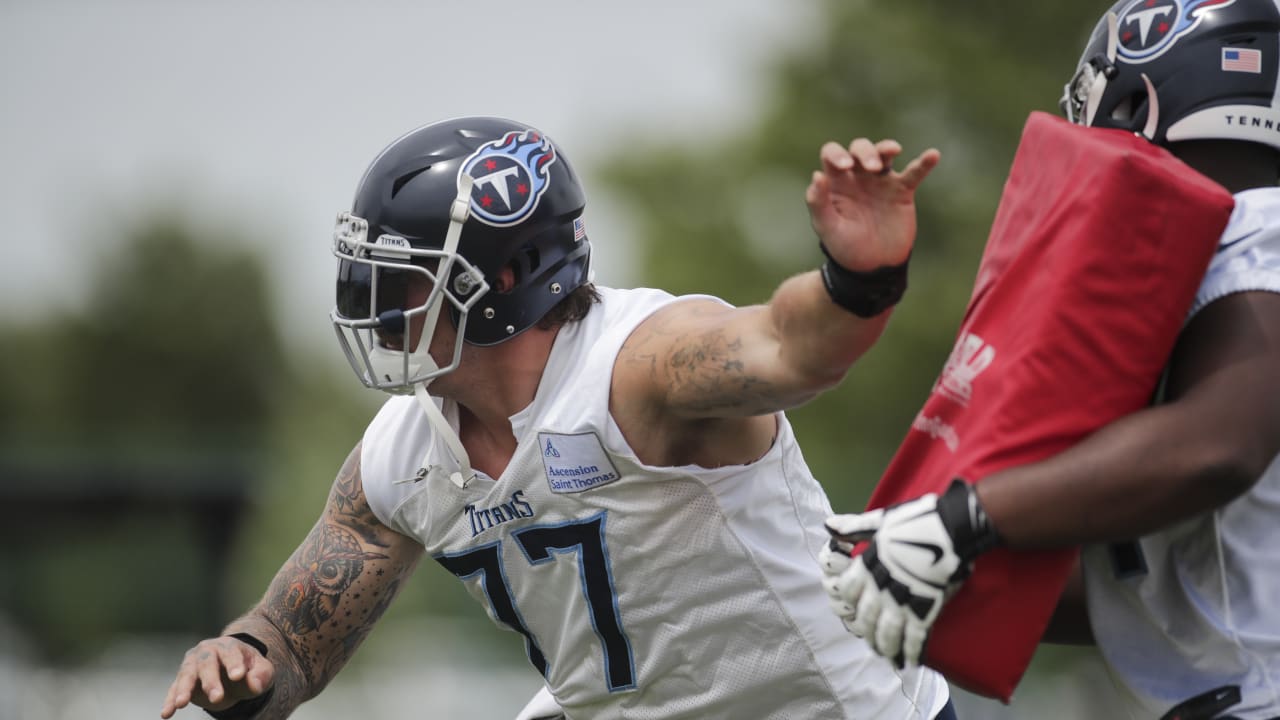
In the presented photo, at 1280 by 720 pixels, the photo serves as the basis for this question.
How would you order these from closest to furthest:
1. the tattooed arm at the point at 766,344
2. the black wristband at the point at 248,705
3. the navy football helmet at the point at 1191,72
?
the tattooed arm at the point at 766,344 → the navy football helmet at the point at 1191,72 → the black wristband at the point at 248,705

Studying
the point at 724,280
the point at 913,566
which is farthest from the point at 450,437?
the point at 724,280

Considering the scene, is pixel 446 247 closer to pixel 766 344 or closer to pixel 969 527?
pixel 766 344

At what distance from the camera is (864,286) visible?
2.76 meters

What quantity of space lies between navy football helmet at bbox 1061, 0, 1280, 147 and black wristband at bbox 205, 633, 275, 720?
2.67 m

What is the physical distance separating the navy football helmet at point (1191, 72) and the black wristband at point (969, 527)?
3.27 feet

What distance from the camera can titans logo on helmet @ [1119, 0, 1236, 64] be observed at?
295 centimetres

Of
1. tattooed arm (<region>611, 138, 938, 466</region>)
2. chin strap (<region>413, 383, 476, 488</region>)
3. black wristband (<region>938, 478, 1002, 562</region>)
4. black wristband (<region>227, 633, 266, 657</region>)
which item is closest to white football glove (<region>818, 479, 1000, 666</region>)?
black wristband (<region>938, 478, 1002, 562</region>)

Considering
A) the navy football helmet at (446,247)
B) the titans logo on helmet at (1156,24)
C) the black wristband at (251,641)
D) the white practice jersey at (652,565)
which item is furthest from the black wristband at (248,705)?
the titans logo on helmet at (1156,24)

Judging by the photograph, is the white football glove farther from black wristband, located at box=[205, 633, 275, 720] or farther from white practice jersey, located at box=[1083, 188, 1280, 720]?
black wristband, located at box=[205, 633, 275, 720]

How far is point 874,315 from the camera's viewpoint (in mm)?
2801

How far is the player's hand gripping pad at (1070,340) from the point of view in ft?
8.36

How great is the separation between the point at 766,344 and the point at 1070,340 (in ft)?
2.28

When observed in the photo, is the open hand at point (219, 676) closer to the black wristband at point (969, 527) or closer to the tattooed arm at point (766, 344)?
the tattooed arm at point (766, 344)

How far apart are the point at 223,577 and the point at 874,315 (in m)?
18.2
